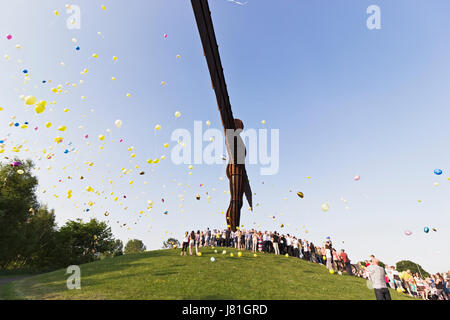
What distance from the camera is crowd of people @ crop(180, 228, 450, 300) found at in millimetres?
12914

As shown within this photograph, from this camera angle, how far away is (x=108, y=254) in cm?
7112

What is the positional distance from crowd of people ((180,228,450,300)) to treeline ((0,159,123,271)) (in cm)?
1892

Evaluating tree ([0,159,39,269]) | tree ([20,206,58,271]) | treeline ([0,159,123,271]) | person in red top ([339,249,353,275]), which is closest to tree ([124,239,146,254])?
treeline ([0,159,123,271])

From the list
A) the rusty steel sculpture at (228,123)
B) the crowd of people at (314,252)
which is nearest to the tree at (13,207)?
the crowd of people at (314,252)

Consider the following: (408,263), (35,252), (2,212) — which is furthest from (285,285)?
(408,263)

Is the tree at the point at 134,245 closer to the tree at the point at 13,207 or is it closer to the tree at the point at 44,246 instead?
the tree at the point at 44,246

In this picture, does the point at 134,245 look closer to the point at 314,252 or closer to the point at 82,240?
the point at 82,240

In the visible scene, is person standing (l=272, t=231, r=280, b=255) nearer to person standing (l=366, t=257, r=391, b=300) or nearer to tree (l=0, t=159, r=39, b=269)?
person standing (l=366, t=257, r=391, b=300)

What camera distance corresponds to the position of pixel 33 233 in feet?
105

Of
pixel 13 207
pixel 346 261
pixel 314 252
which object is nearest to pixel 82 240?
pixel 13 207

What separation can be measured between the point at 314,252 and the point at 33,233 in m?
38.0
